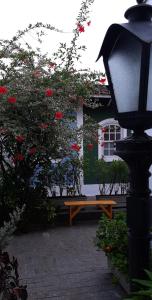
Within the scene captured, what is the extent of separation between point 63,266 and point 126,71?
10.8ft

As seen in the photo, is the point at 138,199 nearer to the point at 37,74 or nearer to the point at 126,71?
the point at 126,71

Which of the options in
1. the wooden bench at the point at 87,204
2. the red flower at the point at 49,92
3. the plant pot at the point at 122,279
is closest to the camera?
the plant pot at the point at 122,279

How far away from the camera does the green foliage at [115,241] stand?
358cm

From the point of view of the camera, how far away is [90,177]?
Answer: 9734mm

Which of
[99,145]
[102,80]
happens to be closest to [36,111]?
[102,80]

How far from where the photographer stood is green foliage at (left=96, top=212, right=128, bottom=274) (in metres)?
3.58

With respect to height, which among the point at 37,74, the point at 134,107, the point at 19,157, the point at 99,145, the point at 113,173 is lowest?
the point at 113,173

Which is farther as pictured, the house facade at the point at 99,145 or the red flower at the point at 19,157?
the house facade at the point at 99,145

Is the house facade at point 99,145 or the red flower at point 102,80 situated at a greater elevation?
the red flower at point 102,80

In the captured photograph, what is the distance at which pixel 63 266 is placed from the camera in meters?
4.50

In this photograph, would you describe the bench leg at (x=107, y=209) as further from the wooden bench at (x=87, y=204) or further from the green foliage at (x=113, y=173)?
the green foliage at (x=113, y=173)

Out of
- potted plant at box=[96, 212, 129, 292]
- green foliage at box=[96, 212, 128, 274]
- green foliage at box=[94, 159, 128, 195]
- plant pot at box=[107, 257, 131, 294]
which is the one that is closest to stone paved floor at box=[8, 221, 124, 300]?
plant pot at box=[107, 257, 131, 294]

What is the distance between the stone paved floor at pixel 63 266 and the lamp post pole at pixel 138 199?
166 cm

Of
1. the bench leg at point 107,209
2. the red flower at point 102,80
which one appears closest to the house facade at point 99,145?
the bench leg at point 107,209
